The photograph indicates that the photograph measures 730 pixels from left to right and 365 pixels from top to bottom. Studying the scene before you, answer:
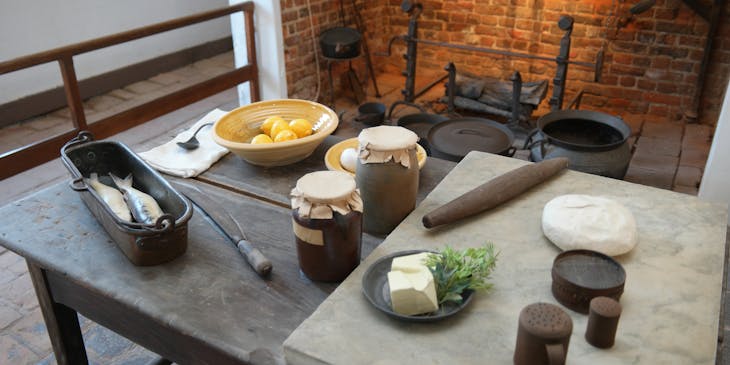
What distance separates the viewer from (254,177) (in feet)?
5.70

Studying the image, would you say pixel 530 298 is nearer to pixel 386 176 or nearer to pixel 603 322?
pixel 603 322

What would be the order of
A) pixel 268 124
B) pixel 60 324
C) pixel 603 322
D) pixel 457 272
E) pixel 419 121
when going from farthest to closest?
1. pixel 419 121
2. pixel 268 124
3. pixel 60 324
4. pixel 457 272
5. pixel 603 322

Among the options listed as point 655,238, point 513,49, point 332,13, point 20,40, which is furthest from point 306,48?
point 655,238

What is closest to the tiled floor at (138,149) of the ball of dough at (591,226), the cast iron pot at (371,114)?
the cast iron pot at (371,114)

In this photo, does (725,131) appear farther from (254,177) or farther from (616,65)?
(254,177)

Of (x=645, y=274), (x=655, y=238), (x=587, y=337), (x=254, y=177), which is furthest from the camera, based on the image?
(x=254, y=177)

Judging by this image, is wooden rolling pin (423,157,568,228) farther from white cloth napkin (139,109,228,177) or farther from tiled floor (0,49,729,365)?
tiled floor (0,49,729,365)

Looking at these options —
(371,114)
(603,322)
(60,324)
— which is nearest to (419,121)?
(371,114)

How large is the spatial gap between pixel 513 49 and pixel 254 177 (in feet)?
11.3

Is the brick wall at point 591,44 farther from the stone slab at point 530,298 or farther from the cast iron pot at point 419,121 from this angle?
the stone slab at point 530,298

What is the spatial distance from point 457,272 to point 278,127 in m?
0.92

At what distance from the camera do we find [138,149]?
2.97 metres

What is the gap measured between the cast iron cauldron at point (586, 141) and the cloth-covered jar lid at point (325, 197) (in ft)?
5.67

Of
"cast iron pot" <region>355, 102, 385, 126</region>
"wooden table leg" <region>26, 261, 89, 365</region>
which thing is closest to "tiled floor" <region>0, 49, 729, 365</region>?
"cast iron pot" <region>355, 102, 385, 126</region>
